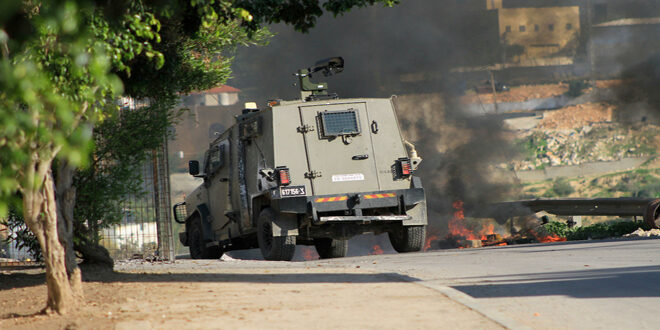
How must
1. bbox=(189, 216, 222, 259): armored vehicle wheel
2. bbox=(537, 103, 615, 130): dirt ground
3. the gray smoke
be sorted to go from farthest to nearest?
bbox=(537, 103, 615, 130): dirt ground
the gray smoke
bbox=(189, 216, 222, 259): armored vehicle wheel

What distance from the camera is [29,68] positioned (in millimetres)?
3402

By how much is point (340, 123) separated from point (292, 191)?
1.35 meters

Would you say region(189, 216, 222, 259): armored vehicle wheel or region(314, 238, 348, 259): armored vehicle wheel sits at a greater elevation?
region(189, 216, 222, 259): armored vehicle wheel

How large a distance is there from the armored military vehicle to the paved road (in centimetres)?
76

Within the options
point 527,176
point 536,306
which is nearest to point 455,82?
point 527,176

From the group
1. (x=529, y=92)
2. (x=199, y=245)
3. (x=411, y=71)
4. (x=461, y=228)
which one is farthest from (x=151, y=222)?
(x=529, y=92)

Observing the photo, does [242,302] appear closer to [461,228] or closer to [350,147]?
[350,147]

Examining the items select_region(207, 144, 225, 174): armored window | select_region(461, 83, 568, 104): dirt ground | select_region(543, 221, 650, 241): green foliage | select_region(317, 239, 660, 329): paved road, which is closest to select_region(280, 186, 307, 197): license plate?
select_region(317, 239, 660, 329): paved road

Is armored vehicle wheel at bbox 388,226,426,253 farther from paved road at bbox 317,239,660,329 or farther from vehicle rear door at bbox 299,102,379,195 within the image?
vehicle rear door at bbox 299,102,379,195

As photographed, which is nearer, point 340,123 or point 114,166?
point 114,166

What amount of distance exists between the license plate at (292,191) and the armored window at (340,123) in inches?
37.2

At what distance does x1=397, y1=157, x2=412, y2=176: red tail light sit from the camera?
1305 centimetres

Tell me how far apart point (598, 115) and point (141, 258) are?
63740mm

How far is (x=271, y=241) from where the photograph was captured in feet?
42.1
